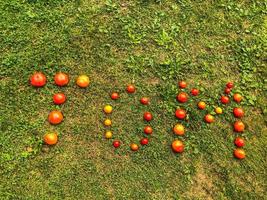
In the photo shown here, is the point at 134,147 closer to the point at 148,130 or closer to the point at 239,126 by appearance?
the point at 148,130

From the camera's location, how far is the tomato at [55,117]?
214 inches

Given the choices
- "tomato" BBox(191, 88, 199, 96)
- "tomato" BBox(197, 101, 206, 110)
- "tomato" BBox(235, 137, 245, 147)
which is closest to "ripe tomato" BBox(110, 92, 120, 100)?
"tomato" BBox(191, 88, 199, 96)

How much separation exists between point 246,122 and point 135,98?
1.87m

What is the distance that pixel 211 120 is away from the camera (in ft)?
18.6

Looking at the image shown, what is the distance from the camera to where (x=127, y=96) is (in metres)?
5.70

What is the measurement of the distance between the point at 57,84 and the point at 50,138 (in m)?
0.86

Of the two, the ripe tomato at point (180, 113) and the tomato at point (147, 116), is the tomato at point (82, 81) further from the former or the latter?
the ripe tomato at point (180, 113)

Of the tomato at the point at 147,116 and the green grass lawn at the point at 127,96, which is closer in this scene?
the green grass lawn at the point at 127,96

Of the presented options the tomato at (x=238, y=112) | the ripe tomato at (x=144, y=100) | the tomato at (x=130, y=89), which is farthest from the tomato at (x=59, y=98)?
the tomato at (x=238, y=112)

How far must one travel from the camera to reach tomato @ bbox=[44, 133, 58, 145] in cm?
537

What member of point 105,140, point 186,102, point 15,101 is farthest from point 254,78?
point 15,101

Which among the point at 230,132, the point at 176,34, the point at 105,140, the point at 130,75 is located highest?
the point at 176,34

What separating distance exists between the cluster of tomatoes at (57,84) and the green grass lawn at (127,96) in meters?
0.09

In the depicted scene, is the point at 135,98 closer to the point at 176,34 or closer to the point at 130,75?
the point at 130,75
